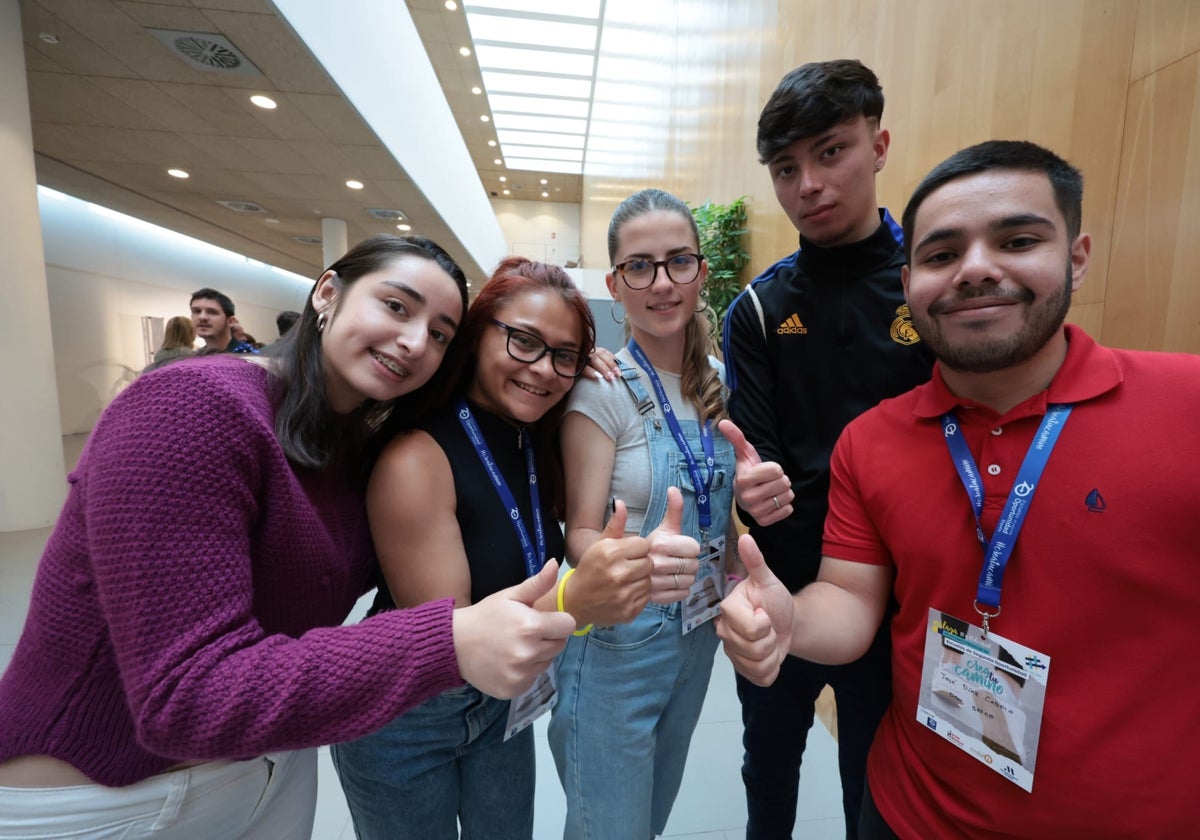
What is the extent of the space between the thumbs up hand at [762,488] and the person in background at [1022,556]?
168 mm

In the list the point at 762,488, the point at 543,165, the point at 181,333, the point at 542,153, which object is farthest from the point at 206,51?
the point at 543,165

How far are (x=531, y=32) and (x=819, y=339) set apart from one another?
1390 cm

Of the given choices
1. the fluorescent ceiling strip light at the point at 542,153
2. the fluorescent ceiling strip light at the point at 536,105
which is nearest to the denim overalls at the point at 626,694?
the fluorescent ceiling strip light at the point at 536,105

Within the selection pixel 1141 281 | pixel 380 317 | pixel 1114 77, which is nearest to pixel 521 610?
pixel 380 317

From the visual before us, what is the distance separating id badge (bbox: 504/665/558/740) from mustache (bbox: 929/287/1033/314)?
1.04 metres

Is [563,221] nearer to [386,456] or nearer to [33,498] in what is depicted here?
[33,498]

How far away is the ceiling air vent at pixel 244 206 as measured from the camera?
8.34 meters

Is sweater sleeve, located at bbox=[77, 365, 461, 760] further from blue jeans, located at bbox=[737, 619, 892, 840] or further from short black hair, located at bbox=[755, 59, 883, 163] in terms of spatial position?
short black hair, located at bbox=[755, 59, 883, 163]

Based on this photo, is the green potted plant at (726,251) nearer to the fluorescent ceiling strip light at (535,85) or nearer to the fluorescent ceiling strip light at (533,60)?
the fluorescent ceiling strip light at (533,60)

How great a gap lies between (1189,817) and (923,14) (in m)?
2.63

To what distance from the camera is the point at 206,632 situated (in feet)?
2.10

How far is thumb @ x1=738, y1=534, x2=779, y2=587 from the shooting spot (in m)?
0.88

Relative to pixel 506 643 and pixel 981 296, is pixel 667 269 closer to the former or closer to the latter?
pixel 981 296

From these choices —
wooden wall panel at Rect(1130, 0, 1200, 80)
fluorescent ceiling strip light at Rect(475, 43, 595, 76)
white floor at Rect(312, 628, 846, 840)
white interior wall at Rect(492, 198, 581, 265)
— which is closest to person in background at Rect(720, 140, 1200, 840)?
wooden wall panel at Rect(1130, 0, 1200, 80)
